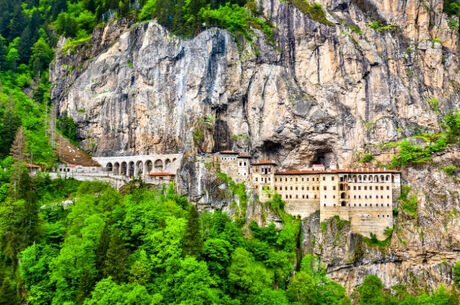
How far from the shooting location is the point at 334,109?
81.0 metres

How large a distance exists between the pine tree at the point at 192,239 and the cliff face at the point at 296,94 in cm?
1715

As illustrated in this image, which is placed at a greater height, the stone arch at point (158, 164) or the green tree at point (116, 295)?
the stone arch at point (158, 164)

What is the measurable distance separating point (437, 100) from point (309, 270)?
40.4m

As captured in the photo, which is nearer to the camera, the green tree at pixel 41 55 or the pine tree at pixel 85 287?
the pine tree at pixel 85 287

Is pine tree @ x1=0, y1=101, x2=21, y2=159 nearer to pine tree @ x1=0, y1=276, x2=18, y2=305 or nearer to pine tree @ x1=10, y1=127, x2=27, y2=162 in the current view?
pine tree @ x1=10, y1=127, x2=27, y2=162

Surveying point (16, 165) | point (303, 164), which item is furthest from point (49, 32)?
point (303, 164)

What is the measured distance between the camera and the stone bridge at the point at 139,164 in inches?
3114

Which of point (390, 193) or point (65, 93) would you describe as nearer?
point (390, 193)

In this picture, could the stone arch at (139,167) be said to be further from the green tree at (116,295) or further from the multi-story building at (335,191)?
the green tree at (116,295)

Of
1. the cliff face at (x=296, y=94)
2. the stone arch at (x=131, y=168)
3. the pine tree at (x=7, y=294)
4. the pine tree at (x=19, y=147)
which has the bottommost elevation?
the pine tree at (x=7, y=294)

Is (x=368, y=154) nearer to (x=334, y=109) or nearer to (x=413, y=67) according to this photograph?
(x=334, y=109)

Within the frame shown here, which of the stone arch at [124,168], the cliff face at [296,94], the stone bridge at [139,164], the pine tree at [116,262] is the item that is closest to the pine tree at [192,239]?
the pine tree at [116,262]

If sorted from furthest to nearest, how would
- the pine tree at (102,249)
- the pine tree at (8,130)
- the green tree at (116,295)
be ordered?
the pine tree at (8,130), the pine tree at (102,249), the green tree at (116,295)

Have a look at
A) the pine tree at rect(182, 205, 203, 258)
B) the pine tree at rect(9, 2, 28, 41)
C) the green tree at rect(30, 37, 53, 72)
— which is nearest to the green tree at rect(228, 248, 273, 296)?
the pine tree at rect(182, 205, 203, 258)
